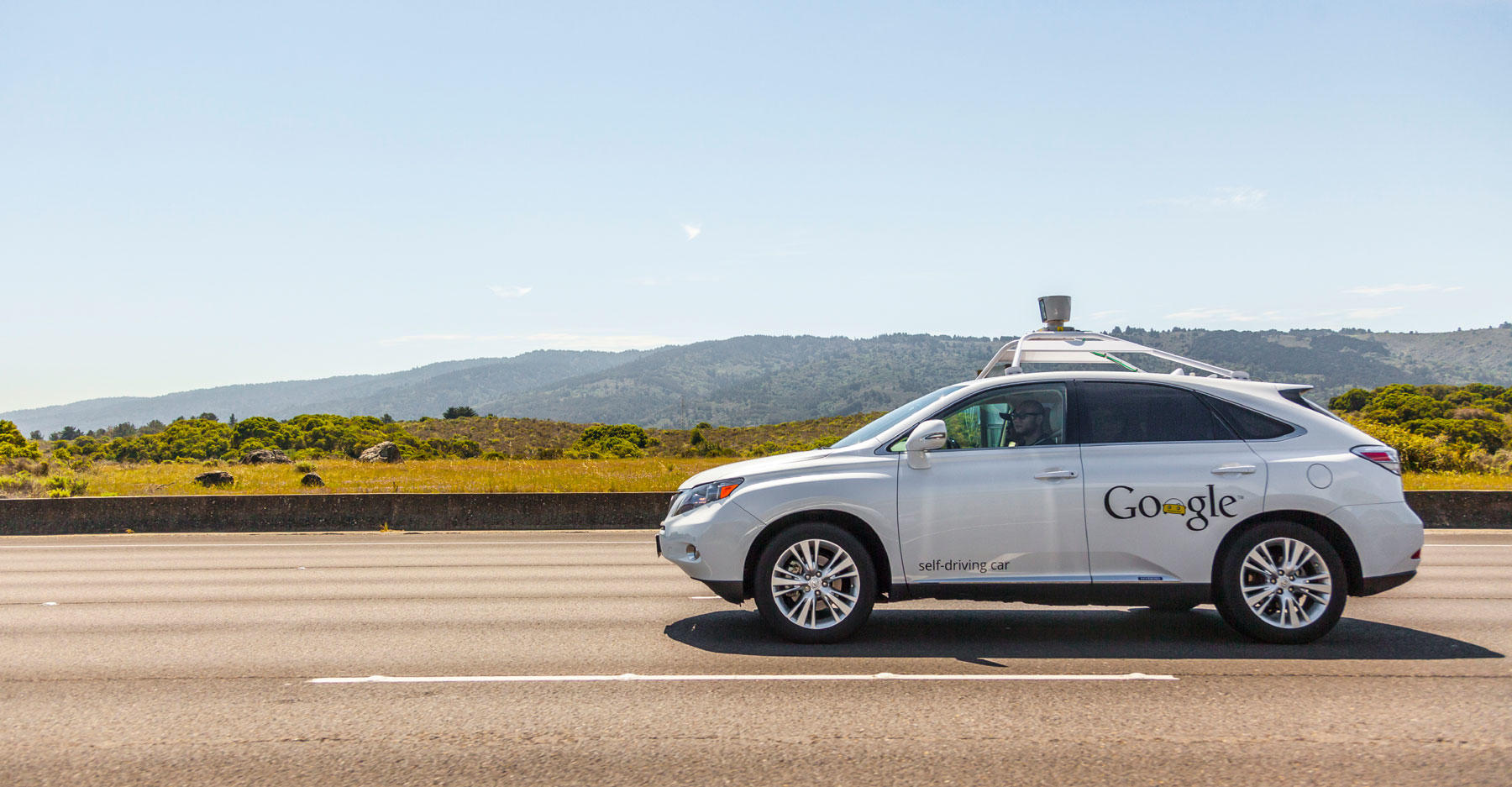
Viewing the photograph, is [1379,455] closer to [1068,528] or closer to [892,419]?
[1068,528]

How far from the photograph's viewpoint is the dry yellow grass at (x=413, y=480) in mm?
22750

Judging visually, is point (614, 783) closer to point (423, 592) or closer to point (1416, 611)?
point (423, 592)

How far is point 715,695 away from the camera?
5730 millimetres

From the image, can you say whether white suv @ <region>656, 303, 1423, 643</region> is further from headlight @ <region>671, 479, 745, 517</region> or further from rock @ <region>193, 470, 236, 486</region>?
rock @ <region>193, 470, 236, 486</region>

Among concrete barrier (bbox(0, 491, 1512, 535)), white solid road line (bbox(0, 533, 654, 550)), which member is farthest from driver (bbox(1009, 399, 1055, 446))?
concrete barrier (bbox(0, 491, 1512, 535))

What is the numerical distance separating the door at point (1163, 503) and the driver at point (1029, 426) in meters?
0.30

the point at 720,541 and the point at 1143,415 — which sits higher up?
the point at 1143,415

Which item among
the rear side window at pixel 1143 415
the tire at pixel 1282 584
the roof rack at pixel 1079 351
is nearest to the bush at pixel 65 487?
the roof rack at pixel 1079 351

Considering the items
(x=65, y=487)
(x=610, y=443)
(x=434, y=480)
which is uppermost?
(x=610, y=443)

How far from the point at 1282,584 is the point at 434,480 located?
80.8ft

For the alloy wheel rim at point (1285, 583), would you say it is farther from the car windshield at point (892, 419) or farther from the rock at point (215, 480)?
the rock at point (215, 480)

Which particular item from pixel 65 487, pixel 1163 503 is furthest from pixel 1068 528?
pixel 65 487

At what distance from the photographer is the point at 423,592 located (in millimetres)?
10023

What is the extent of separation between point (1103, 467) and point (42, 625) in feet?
27.5
